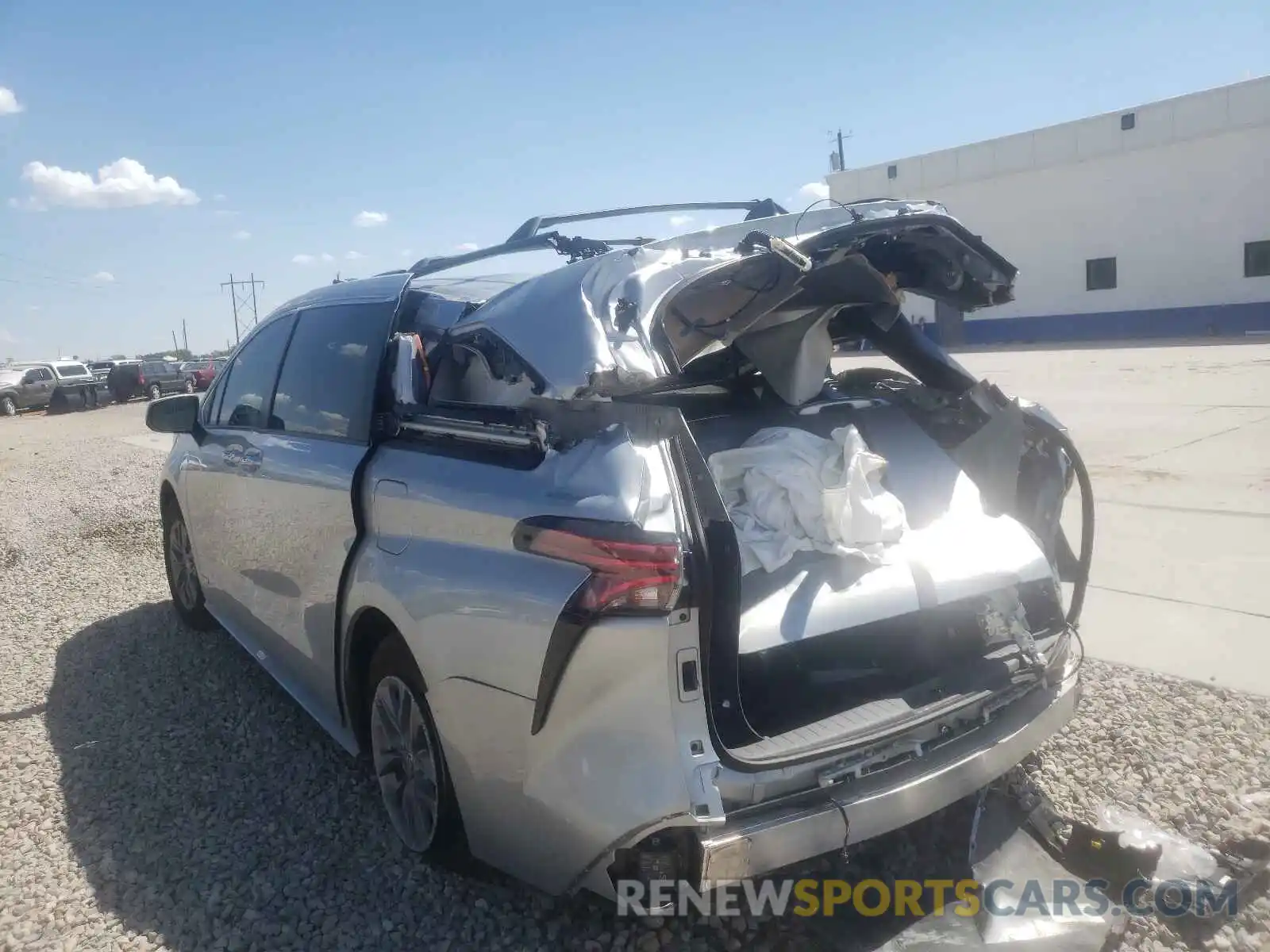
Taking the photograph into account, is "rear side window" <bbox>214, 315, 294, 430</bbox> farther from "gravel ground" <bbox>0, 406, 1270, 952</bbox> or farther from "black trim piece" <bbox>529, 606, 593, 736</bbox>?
"black trim piece" <bbox>529, 606, 593, 736</bbox>

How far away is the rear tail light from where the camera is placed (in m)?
2.21

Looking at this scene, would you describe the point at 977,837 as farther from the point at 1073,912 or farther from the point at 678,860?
the point at 678,860

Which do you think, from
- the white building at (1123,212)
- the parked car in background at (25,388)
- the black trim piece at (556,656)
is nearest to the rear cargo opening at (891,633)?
the black trim piece at (556,656)

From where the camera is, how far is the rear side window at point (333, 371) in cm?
344

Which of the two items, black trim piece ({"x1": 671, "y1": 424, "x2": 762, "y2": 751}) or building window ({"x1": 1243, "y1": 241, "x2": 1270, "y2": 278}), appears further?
building window ({"x1": 1243, "y1": 241, "x2": 1270, "y2": 278})

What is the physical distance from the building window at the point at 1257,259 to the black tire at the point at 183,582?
102 ft

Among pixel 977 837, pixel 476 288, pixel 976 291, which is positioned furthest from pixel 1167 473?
pixel 476 288

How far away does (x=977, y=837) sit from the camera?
9.91 feet

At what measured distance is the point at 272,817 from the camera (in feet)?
11.3

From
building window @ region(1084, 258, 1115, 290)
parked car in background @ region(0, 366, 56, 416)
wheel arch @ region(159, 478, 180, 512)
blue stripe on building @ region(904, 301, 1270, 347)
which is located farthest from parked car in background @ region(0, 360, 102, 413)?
building window @ region(1084, 258, 1115, 290)

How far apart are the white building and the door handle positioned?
30.1 m

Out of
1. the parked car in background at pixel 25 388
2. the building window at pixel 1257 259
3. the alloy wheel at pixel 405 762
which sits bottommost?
the alloy wheel at pixel 405 762

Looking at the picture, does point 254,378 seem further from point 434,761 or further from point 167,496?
point 434,761

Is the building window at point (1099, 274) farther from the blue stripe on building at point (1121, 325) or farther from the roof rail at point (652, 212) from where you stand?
the roof rail at point (652, 212)
